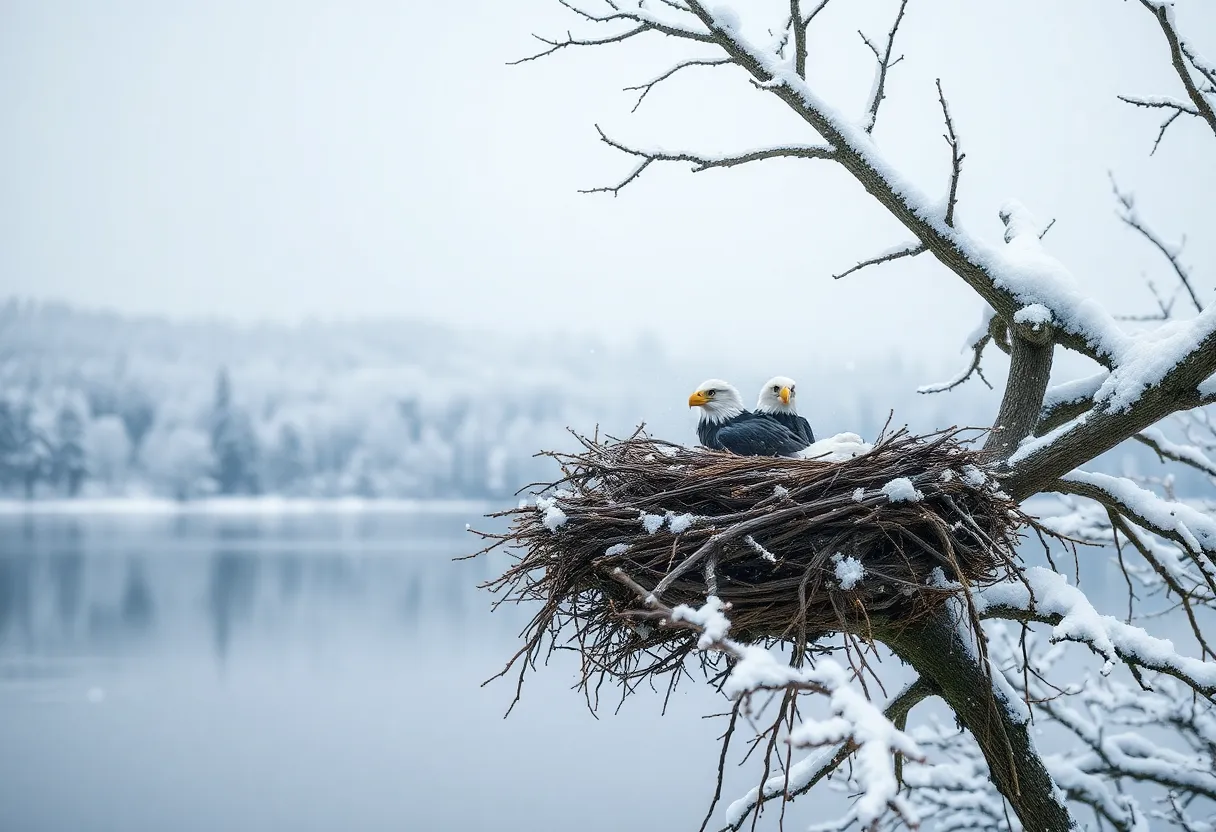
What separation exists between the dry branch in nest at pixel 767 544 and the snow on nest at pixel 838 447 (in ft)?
1.61

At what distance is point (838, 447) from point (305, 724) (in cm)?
2250

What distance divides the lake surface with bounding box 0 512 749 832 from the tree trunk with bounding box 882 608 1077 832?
11.7 m

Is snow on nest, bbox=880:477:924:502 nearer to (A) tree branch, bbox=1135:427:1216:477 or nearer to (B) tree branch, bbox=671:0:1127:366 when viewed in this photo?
(B) tree branch, bbox=671:0:1127:366

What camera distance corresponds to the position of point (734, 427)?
4.27 m

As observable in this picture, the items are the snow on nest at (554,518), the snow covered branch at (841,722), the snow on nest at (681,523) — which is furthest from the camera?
the snow on nest at (554,518)

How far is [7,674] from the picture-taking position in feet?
90.9

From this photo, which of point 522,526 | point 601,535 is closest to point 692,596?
point 601,535

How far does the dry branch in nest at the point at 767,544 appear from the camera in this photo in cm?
257

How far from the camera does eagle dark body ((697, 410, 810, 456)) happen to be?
4.08 metres

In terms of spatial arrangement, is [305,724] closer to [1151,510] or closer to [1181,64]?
[1151,510]

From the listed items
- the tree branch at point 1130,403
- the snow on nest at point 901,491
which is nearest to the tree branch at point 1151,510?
the tree branch at point 1130,403

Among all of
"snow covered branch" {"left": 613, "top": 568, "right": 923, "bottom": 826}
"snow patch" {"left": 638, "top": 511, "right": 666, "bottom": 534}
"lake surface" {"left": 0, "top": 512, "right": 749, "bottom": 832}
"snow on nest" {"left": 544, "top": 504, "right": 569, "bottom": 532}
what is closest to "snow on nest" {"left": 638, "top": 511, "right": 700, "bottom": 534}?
"snow patch" {"left": 638, "top": 511, "right": 666, "bottom": 534}

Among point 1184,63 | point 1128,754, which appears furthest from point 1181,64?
point 1128,754

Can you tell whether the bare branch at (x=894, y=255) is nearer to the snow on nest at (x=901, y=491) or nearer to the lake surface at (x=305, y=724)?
the snow on nest at (x=901, y=491)
